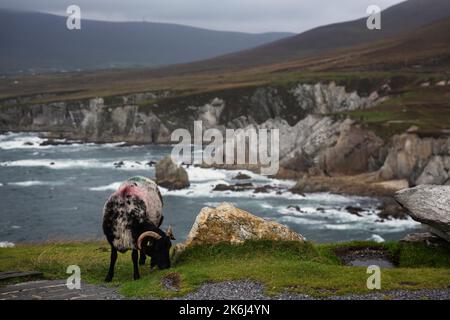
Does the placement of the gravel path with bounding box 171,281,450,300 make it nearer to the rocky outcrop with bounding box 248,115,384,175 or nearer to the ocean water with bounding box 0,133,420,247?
the ocean water with bounding box 0,133,420,247

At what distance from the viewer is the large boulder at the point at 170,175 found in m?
81.4

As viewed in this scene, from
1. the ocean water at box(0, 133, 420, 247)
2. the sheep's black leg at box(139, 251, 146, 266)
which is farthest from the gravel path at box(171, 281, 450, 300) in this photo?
the ocean water at box(0, 133, 420, 247)

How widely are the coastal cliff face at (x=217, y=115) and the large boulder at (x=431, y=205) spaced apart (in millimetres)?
62267

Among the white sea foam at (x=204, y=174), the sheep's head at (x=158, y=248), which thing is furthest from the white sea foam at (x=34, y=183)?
the sheep's head at (x=158, y=248)

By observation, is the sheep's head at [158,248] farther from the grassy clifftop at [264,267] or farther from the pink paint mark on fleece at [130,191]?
the pink paint mark on fleece at [130,191]

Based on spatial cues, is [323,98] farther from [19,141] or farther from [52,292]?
[52,292]

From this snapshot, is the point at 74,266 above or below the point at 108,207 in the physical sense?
below

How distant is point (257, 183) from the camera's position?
84.2m

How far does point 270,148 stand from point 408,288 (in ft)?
266

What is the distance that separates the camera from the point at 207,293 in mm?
17766

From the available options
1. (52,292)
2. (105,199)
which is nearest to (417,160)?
(105,199)

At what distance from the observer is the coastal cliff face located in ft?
298

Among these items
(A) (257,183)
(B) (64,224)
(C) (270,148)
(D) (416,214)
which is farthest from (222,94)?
(D) (416,214)

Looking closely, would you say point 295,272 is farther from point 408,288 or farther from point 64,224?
point 64,224
